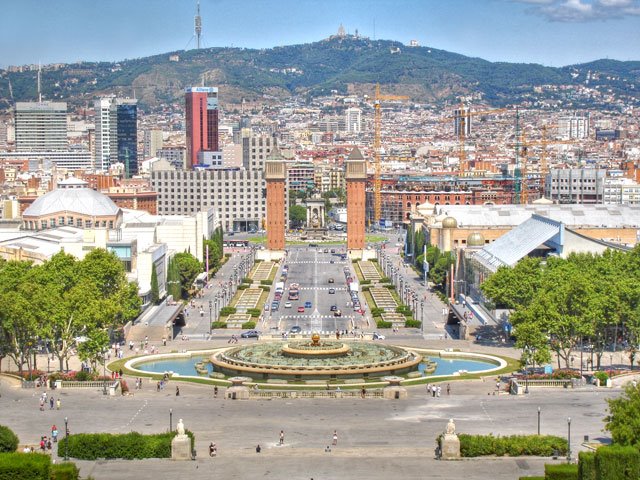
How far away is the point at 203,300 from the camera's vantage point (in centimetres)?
11575

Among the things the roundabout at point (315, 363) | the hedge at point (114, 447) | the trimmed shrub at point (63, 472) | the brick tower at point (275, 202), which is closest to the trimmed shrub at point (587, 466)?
the hedge at point (114, 447)

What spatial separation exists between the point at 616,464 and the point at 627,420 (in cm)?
418

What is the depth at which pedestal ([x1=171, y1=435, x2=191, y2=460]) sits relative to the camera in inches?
1949

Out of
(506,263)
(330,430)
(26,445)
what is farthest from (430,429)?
(506,263)

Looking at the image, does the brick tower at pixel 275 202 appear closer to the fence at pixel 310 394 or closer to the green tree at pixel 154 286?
the green tree at pixel 154 286

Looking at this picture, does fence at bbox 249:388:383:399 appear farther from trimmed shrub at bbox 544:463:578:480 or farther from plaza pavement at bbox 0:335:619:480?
trimmed shrub at bbox 544:463:578:480

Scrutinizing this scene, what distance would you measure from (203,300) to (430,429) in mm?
61737

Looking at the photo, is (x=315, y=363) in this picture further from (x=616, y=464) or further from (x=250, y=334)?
(x=616, y=464)

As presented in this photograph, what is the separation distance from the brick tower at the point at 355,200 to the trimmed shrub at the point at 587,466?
11954 cm

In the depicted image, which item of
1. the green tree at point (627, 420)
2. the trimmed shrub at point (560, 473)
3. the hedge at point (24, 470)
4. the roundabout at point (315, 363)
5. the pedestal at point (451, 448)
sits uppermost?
the green tree at point (627, 420)

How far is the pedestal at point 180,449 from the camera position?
49500 millimetres

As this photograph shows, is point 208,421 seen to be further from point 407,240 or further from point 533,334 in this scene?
point 407,240

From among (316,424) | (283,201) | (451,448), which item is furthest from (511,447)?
(283,201)

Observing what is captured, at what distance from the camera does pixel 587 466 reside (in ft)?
141
